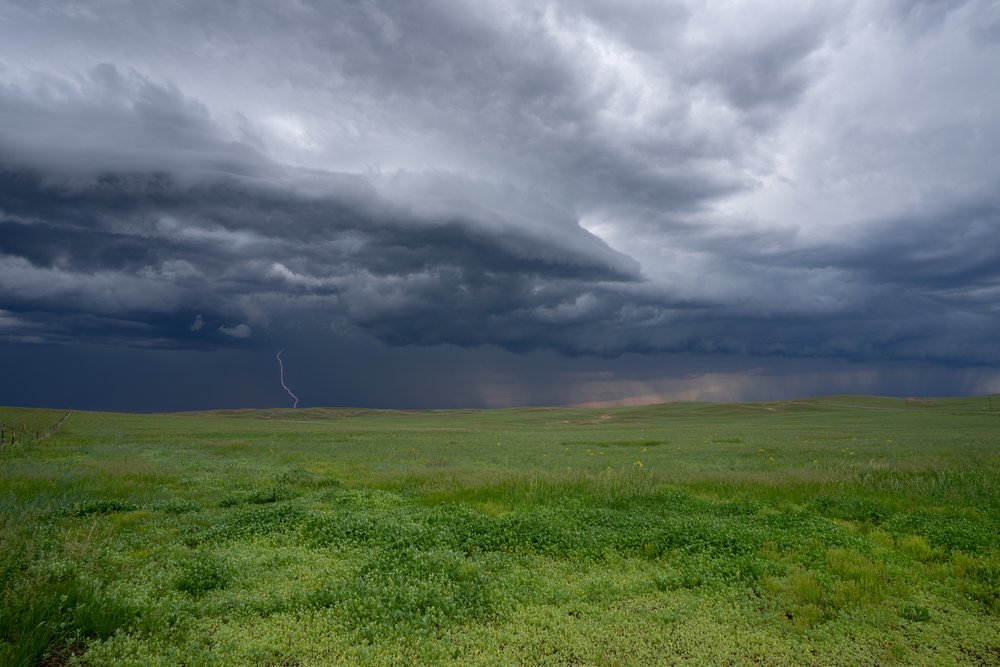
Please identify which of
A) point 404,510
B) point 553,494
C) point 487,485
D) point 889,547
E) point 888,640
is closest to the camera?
point 888,640

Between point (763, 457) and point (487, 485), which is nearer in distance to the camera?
point (487, 485)

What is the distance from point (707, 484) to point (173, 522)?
51.1ft

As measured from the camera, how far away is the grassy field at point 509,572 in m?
7.35

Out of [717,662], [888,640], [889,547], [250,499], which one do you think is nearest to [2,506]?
[250,499]

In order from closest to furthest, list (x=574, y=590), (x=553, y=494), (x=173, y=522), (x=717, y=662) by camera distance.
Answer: (x=717, y=662), (x=574, y=590), (x=173, y=522), (x=553, y=494)

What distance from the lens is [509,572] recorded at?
10047 millimetres

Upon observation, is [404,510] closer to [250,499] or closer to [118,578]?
[250,499]

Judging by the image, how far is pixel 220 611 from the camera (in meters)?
8.38

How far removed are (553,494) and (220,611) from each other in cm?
1016

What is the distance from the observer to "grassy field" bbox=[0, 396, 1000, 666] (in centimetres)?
735

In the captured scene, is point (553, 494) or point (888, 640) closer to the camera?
point (888, 640)

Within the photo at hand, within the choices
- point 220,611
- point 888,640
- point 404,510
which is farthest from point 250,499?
point 888,640

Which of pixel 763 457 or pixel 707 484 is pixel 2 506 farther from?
pixel 763 457

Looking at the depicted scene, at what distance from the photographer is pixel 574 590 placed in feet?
30.6
